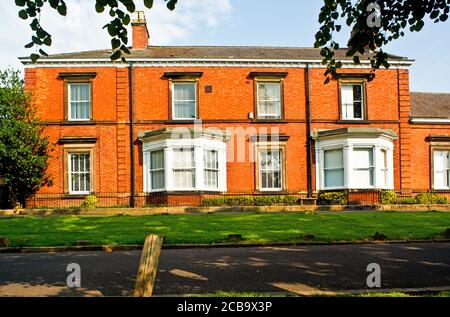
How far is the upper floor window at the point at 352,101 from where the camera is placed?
Result: 25.3 metres

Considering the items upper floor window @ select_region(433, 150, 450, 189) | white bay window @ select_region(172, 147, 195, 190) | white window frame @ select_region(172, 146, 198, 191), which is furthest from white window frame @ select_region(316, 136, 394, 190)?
white bay window @ select_region(172, 147, 195, 190)

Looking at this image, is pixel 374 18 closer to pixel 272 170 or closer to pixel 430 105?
pixel 272 170

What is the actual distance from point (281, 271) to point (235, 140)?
53.7 ft

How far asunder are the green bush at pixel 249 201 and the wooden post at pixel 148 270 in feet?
54.3

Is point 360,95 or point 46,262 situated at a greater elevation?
point 360,95

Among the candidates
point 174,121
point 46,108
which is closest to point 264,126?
point 174,121

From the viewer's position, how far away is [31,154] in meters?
22.1

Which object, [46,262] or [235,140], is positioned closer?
[46,262]

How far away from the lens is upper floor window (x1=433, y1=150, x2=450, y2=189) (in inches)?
1033

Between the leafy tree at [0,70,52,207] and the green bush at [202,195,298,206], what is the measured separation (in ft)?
29.0

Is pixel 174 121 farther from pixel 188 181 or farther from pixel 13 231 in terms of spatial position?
pixel 13 231

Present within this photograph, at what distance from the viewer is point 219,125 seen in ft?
79.8

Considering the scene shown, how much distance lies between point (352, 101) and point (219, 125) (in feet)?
26.1

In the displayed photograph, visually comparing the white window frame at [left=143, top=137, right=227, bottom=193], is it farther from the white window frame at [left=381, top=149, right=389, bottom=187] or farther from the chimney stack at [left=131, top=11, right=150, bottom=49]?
the white window frame at [left=381, top=149, right=389, bottom=187]
